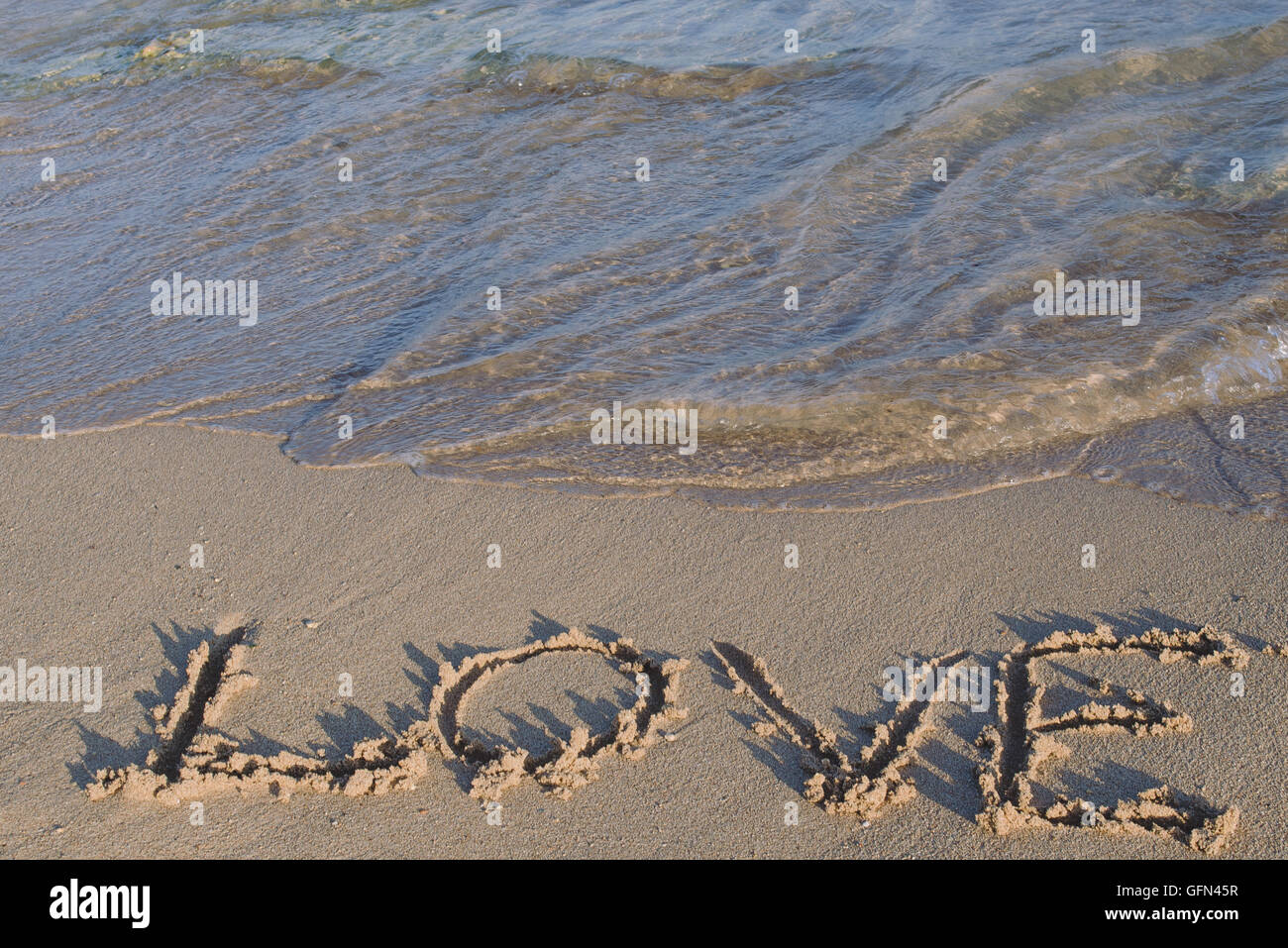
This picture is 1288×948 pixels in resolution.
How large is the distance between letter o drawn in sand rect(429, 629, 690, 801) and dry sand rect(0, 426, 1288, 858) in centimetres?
1

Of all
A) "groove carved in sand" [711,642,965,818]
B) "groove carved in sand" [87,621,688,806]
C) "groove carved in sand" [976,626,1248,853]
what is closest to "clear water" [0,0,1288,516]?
"groove carved in sand" [976,626,1248,853]

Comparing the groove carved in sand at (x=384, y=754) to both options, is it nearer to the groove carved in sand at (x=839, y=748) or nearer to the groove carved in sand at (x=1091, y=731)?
the groove carved in sand at (x=839, y=748)

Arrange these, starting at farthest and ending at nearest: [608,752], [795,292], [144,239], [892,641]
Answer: [144,239]
[795,292]
[892,641]
[608,752]

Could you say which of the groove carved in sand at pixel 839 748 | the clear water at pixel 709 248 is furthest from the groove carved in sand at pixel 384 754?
the clear water at pixel 709 248

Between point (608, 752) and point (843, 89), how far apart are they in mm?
7346

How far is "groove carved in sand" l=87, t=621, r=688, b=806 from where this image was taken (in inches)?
127

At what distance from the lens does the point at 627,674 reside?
11.9ft

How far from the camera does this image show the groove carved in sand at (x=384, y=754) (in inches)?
127

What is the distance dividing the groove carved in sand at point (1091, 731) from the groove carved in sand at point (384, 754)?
1045 millimetres

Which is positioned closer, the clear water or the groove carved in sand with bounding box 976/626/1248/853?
the groove carved in sand with bounding box 976/626/1248/853

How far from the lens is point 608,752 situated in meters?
3.32

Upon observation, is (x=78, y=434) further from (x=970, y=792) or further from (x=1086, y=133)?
(x=1086, y=133)

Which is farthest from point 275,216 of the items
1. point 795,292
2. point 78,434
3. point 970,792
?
point 970,792

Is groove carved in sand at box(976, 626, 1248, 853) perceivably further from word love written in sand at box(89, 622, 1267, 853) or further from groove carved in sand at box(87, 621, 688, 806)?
groove carved in sand at box(87, 621, 688, 806)
